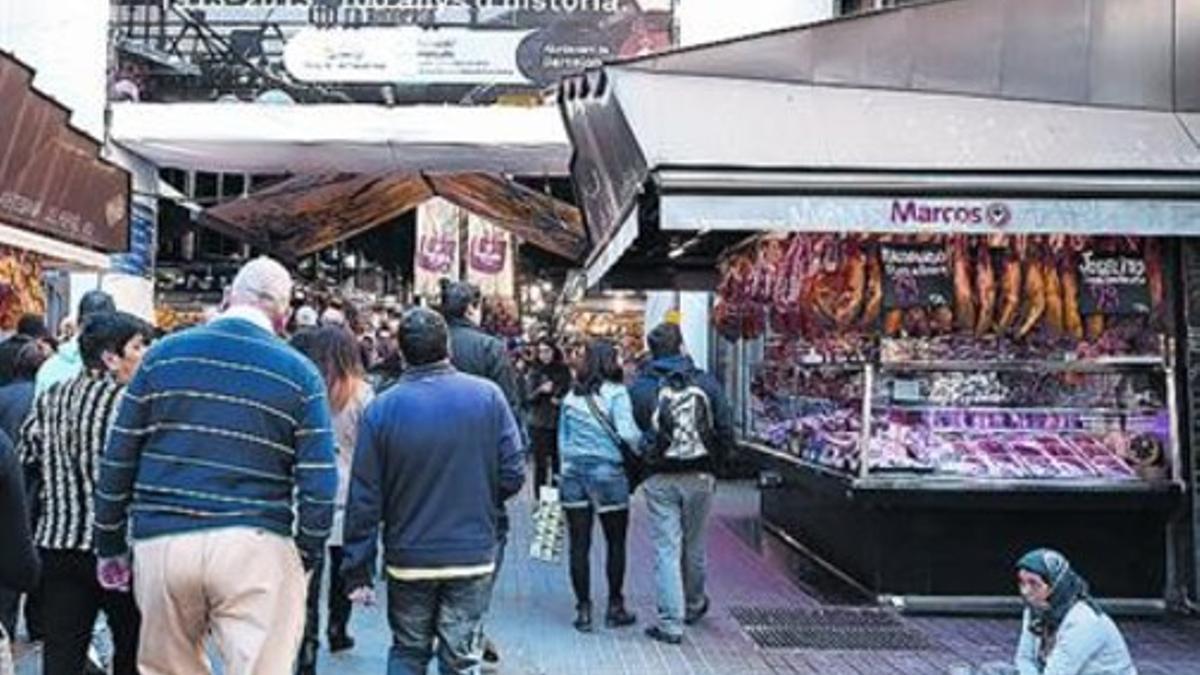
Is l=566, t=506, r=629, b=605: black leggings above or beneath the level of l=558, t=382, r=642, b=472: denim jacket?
beneath

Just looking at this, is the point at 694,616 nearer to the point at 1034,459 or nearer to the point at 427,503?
the point at 1034,459

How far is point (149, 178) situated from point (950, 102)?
35.7 ft

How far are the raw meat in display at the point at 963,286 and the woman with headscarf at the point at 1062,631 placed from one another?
3.84 metres

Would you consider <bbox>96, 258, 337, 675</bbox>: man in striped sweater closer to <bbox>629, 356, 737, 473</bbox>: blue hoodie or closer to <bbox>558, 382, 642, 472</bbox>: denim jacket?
<bbox>558, 382, 642, 472</bbox>: denim jacket

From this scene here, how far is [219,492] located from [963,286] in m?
6.02

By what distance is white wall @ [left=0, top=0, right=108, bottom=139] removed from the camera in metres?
15.5

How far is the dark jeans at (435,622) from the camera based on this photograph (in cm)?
555

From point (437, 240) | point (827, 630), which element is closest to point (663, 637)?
point (827, 630)

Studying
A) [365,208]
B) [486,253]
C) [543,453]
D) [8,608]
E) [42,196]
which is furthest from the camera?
[486,253]

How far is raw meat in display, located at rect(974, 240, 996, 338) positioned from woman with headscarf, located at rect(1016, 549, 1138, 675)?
151 inches

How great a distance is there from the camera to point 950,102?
31.1 feet

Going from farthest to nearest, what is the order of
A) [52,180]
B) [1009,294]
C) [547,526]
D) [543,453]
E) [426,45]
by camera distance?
[426,45], [543,453], [52,180], [1009,294], [547,526]

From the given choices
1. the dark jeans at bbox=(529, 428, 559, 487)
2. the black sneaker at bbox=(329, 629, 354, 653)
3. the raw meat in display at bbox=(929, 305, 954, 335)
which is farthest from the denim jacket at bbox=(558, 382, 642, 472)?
the dark jeans at bbox=(529, 428, 559, 487)

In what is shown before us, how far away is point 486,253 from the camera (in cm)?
2269
